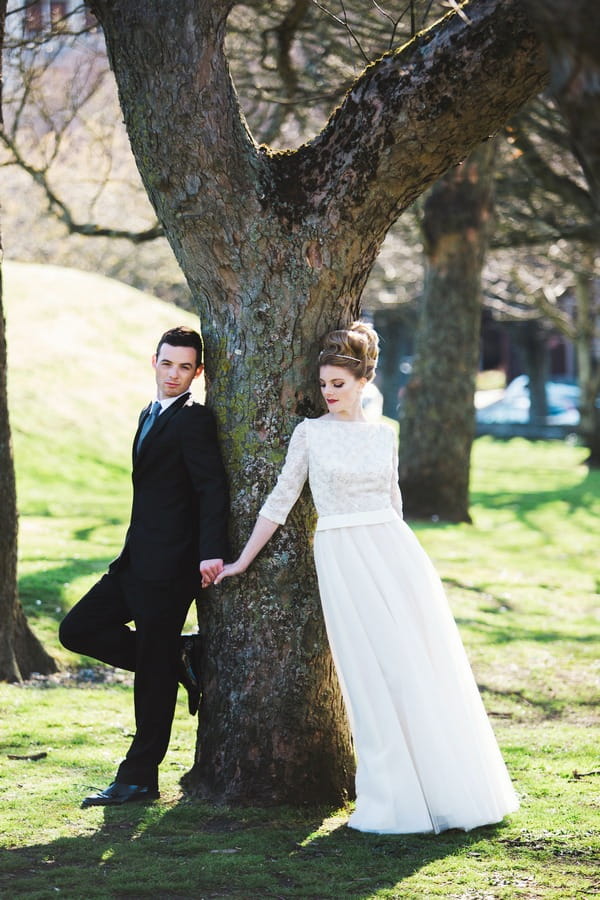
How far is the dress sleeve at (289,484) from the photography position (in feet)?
16.9

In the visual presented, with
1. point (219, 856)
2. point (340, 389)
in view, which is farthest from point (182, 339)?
point (219, 856)

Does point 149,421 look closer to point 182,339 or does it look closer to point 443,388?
point 182,339

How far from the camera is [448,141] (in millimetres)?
4922

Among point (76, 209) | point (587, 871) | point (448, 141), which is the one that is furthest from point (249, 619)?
point (76, 209)

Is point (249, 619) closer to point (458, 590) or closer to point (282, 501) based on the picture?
point (282, 501)

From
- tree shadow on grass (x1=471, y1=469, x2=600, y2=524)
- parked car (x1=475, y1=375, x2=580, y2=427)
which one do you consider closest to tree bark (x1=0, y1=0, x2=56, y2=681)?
tree shadow on grass (x1=471, y1=469, x2=600, y2=524)

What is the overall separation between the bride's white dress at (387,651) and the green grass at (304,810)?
0.16 meters

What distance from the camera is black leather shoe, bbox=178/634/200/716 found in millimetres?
5492

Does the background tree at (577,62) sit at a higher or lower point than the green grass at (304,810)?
higher

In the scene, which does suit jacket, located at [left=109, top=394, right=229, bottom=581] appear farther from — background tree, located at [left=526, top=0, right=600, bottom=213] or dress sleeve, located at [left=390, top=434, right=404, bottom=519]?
background tree, located at [left=526, top=0, right=600, bottom=213]

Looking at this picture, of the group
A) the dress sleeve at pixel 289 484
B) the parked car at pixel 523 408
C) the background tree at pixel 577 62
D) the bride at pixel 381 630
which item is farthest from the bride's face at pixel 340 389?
the parked car at pixel 523 408

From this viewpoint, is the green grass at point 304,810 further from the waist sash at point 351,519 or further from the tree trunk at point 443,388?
the waist sash at point 351,519

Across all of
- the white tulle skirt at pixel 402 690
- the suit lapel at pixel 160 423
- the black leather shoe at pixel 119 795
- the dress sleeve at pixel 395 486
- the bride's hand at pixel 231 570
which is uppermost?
the suit lapel at pixel 160 423

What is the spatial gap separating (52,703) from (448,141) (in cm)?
457
